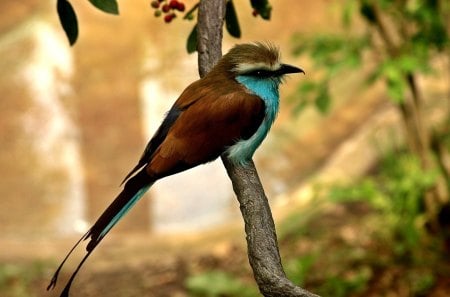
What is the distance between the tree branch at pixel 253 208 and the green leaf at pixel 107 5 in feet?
0.56

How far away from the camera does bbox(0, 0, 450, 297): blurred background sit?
11.5ft

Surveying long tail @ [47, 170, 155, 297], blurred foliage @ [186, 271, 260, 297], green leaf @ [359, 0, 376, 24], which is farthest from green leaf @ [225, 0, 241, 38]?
blurred foliage @ [186, 271, 260, 297]

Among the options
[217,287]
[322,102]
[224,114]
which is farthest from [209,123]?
[217,287]

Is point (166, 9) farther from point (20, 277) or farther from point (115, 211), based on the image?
point (20, 277)

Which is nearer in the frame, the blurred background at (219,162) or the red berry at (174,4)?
the red berry at (174,4)

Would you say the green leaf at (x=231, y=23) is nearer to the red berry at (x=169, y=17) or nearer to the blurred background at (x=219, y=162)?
the red berry at (x=169, y=17)

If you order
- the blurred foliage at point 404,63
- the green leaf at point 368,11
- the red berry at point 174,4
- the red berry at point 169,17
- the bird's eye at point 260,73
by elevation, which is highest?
the green leaf at point 368,11

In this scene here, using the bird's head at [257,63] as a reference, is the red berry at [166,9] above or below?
above

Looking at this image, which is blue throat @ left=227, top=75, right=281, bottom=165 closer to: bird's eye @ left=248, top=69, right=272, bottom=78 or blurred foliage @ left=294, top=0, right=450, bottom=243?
bird's eye @ left=248, top=69, right=272, bottom=78

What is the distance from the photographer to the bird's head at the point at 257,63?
1.15 meters

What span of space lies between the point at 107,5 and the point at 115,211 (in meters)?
0.46

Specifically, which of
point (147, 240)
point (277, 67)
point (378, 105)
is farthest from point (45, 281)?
point (277, 67)

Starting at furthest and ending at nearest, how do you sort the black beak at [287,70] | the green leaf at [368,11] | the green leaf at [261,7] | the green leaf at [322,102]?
the green leaf at [368,11], the green leaf at [322,102], the green leaf at [261,7], the black beak at [287,70]

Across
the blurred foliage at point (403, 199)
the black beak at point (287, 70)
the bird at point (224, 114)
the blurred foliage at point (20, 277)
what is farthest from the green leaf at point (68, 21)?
the blurred foliage at point (20, 277)
